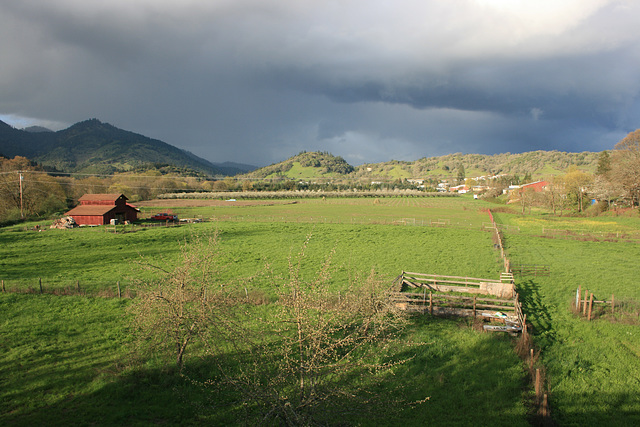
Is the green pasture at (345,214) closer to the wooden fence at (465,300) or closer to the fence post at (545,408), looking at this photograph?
the wooden fence at (465,300)

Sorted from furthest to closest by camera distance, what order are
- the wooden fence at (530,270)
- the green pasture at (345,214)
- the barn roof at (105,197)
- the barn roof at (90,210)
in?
the green pasture at (345,214) → the barn roof at (105,197) → the barn roof at (90,210) → the wooden fence at (530,270)

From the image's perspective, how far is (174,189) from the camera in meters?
133

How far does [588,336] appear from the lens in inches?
566

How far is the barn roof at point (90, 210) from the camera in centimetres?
5050

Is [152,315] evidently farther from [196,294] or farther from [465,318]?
[465,318]

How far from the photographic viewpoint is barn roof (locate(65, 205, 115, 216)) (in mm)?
50500

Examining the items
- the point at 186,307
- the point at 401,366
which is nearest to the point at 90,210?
the point at 186,307

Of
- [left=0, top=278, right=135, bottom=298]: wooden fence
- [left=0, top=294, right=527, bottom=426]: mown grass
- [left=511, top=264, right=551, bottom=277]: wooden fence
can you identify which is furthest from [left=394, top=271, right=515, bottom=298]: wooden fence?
[left=0, top=278, right=135, bottom=298]: wooden fence

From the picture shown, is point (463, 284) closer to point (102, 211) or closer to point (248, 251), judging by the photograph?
point (248, 251)

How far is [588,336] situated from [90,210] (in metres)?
58.7

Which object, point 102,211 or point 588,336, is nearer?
point 588,336

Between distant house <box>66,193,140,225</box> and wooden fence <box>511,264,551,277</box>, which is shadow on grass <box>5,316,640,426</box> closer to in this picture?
wooden fence <box>511,264,551,277</box>

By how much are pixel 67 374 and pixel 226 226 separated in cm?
3977

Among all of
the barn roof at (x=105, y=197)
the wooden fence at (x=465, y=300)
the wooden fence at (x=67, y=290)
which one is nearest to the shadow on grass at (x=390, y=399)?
the wooden fence at (x=465, y=300)
